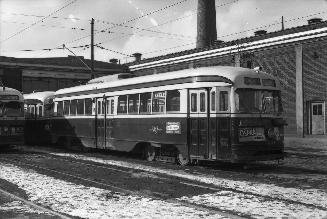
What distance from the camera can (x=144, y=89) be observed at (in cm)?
1559

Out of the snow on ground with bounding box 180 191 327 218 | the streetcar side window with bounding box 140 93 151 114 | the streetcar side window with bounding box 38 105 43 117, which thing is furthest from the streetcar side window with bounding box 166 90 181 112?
the streetcar side window with bounding box 38 105 43 117

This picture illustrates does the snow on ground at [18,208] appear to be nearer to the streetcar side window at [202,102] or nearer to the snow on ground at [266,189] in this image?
the snow on ground at [266,189]

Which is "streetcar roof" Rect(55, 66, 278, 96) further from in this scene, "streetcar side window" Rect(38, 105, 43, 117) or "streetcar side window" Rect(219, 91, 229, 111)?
"streetcar side window" Rect(38, 105, 43, 117)

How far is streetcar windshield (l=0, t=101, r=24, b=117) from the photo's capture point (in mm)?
19781

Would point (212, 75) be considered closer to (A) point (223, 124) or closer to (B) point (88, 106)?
(A) point (223, 124)

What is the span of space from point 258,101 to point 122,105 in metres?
5.65

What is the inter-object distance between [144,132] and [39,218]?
8.35 m

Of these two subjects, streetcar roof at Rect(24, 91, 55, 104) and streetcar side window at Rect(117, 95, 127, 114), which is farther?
streetcar roof at Rect(24, 91, 55, 104)

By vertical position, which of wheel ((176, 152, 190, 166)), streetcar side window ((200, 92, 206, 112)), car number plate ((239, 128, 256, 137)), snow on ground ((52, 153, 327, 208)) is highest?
streetcar side window ((200, 92, 206, 112))

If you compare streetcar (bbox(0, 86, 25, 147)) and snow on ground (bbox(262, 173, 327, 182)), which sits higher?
streetcar (bbox(0, 86, 25, 147))

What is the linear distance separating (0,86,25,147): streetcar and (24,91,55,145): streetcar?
249cm

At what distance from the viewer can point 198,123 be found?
13336mm

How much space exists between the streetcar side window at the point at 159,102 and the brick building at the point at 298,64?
17.0 m

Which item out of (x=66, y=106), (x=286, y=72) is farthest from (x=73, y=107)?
(x=286, y=72)
